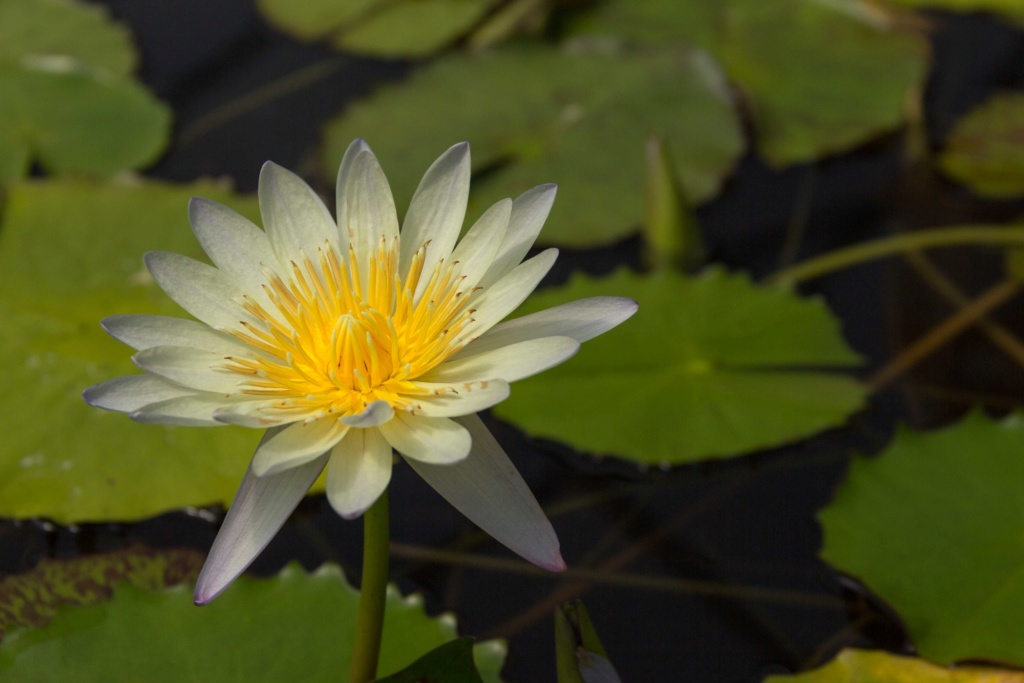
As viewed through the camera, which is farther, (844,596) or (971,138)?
(971,138)

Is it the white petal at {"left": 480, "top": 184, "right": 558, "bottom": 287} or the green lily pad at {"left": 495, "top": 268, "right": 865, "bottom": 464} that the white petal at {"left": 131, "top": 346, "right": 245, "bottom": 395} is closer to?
the white petal at {"left": 480, "top": 184, "right": 558, "bottom": 287}

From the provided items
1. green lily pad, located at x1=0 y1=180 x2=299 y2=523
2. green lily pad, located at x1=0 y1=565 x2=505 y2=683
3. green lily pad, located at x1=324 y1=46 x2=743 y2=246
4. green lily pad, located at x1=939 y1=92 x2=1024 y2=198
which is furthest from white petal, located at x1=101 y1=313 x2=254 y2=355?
green lily pad, located at x1=939 y1=92 x2=1024 y2=198

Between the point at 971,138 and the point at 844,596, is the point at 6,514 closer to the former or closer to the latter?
the point at 844,596

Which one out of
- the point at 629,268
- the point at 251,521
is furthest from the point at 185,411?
the point at 629,268

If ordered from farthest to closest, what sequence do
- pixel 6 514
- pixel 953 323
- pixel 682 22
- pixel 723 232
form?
pixel 682 22 → pixel 723 232 → pixel 953 323 → pixel 6 514

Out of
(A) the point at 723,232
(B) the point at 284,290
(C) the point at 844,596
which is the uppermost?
(B) the point at 284,290

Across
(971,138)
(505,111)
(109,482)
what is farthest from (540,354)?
(971,138)

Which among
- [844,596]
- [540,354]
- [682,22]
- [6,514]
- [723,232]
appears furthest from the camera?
[682,22]
